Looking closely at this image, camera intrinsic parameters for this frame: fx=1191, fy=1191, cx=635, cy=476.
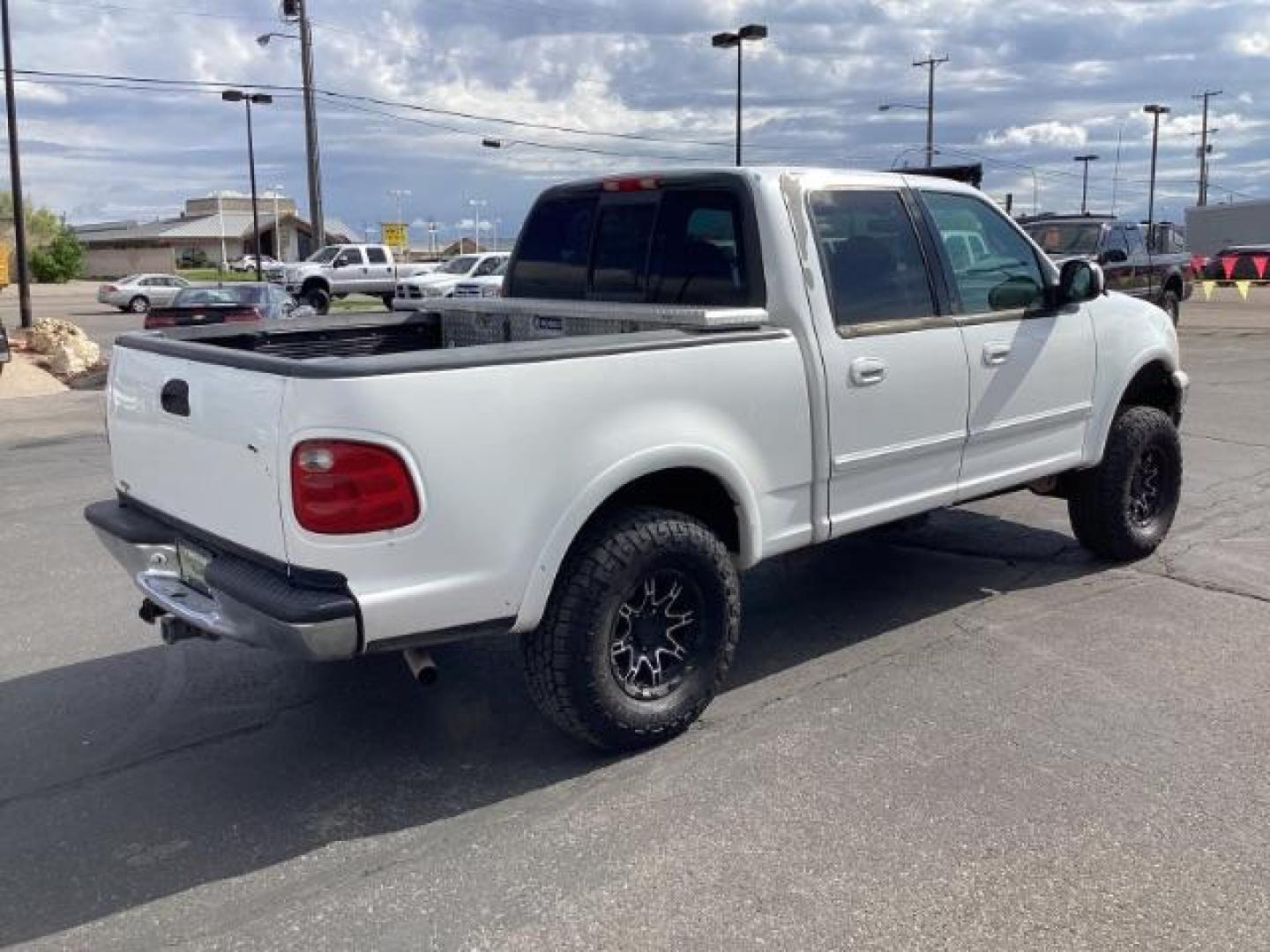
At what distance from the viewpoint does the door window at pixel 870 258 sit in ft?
14.8

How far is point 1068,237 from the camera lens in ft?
62.8

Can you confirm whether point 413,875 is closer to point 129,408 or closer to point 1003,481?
point 129,408

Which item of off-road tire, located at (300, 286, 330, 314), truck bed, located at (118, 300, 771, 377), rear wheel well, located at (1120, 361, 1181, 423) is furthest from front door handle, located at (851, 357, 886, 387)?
off-road tire, located at (300, 286, 330, 314)

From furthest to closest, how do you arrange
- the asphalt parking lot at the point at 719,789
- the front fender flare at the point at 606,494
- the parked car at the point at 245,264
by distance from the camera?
the parked car at the point at 245,264
the front fender flare at the point at 606,494
the asphalt parking lot at the point at 719,789

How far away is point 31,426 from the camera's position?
13422 mm

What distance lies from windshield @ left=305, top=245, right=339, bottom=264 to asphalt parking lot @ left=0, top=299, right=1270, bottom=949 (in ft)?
108

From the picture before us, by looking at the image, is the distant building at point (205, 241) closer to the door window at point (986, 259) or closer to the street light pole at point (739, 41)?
the street light pole at point (739, 41)

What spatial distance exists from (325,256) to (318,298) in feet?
10.8

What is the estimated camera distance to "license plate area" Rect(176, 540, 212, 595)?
3.71m

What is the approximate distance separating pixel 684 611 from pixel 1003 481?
76.7 inches

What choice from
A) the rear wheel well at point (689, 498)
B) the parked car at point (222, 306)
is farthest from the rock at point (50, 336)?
the rear wheel well at point (689, 498)

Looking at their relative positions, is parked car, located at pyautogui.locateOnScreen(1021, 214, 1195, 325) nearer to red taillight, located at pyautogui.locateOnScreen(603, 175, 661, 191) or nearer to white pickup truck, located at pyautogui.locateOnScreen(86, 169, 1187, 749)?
white pickup truck, located at pyautogui.locateOnScreen(86, 169, 1187, 749)

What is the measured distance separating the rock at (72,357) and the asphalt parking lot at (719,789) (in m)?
15.0

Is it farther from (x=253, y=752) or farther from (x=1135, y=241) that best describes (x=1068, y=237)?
(x=253, y=752)
